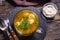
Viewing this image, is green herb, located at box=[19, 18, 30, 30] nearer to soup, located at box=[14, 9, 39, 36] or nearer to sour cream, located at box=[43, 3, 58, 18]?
soup, located at box=[14, 9, 39, 36]

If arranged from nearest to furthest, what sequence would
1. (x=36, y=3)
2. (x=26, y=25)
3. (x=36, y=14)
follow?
(x=26, y=25), (x=36, y=14), (x=36, y=3)

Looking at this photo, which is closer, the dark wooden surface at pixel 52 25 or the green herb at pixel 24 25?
the green herb at pixel 24 25

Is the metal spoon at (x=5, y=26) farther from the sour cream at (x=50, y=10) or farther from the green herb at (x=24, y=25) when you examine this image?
the sour cream at (x=50, y=10)

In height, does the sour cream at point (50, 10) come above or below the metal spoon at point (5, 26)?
above

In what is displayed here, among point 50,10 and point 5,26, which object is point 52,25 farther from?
point 5,26

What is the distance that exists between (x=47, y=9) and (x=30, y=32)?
0.27 m

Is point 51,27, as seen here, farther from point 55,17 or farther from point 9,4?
point 9,4

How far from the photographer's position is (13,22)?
3.90 ft

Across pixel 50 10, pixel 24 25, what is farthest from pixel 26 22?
pixel 50 10

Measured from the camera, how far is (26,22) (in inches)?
44.9

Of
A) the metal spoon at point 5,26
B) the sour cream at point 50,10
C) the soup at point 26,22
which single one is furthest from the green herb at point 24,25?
the sour cream at point 50,10

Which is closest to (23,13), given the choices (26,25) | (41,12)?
(26,25)

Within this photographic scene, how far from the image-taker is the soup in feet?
3.73

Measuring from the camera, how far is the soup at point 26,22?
114 cm
